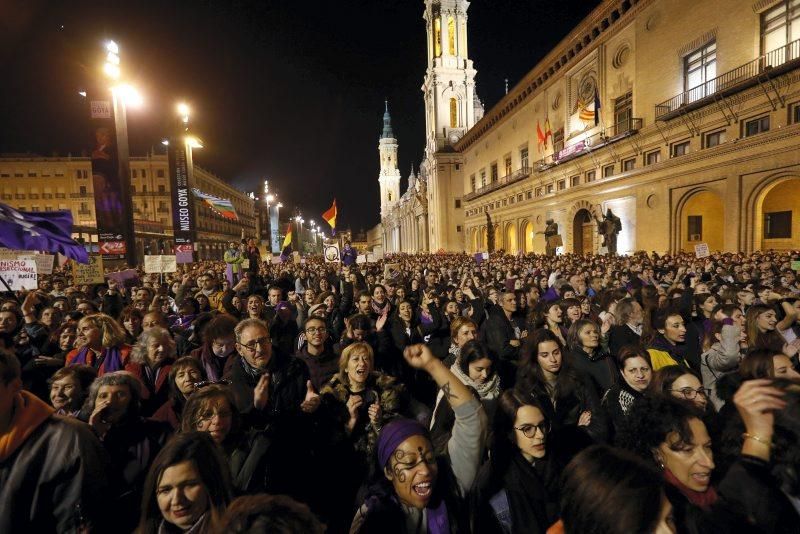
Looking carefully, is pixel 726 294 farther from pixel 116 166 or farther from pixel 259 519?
pixel 116 166

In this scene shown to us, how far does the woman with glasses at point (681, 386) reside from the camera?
2.95 metres

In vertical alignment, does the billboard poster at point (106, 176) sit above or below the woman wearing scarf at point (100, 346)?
above

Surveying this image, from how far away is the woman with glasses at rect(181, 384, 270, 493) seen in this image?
2605mm

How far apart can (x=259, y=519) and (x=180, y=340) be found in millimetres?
4715

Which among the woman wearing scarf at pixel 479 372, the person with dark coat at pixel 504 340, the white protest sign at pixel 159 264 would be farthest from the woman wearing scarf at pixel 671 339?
the white protest sign at pixel 159 264

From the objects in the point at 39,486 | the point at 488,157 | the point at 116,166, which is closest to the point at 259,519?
the point at 39,486

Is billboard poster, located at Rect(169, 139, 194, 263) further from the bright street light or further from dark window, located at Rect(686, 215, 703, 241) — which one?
dark window, located at Rect(686, 215, 703, 241)

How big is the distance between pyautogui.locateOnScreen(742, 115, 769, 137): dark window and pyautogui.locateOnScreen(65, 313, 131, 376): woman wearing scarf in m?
24.5

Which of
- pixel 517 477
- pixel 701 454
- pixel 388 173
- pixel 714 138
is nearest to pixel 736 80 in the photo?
pixel 714 138

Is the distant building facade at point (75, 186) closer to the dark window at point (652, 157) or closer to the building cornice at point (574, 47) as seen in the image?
the building cornice at point (574, 47)

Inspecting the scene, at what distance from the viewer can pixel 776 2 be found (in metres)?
17.9

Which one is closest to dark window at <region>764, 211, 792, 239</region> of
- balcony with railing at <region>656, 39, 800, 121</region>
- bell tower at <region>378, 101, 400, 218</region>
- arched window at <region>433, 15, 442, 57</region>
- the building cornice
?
balcony with railing at <region>656, 39, 800, 121</region>

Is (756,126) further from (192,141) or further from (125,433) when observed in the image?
(192,141)

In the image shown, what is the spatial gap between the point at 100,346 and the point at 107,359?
0.54 metres
